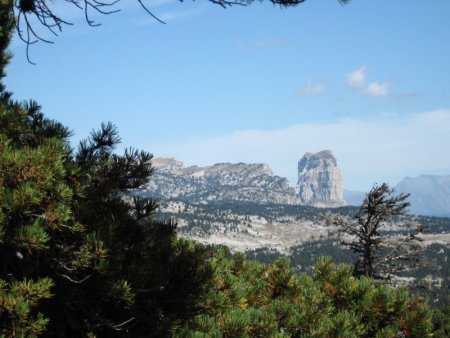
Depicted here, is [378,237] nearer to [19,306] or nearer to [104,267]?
[104,267]

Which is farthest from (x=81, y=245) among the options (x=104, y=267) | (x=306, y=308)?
(x=306, y=308)

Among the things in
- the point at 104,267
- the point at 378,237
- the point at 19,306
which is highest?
the point at 104,267

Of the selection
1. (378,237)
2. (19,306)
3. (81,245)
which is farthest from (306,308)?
(378,237)

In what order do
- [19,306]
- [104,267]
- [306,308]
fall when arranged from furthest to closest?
[306,308] < [104,267] < [19,306]

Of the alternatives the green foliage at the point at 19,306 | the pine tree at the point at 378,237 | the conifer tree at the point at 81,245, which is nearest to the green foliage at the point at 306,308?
the conifer tree at the point at 81,245

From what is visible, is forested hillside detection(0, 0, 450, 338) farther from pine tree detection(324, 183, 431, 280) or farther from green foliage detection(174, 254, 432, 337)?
pine tree detection(324, 183, 431, 280)

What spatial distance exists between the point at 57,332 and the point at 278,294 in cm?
360

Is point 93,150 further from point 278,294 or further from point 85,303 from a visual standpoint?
point 278,294

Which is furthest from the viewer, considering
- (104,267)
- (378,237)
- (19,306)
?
(378,237)

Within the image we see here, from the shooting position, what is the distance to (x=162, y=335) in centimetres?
385

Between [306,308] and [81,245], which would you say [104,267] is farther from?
[306,308]

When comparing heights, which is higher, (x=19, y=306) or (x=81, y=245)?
(x=81, y=245)

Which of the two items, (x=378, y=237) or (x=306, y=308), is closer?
(x=306, y=308)

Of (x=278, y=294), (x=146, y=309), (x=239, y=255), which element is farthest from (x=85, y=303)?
(x=239, y=255)
